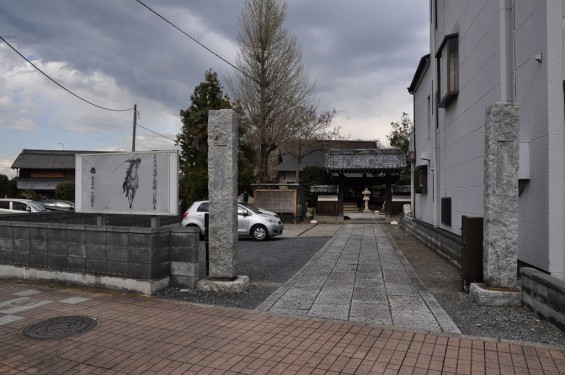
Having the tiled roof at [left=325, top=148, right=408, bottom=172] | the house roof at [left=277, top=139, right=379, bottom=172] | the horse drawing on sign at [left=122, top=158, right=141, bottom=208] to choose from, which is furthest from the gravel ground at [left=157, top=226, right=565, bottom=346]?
the house roof at [left=277, top=139, right=379, bottom=172]

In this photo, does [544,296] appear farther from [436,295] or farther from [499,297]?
[436,295]

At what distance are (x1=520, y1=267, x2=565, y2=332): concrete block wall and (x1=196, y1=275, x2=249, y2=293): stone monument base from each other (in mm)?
4223

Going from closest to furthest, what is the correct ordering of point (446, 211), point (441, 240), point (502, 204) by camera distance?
point (502, 204)
point (441, 240)
point (446, 211)

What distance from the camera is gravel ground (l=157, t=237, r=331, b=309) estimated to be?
6.27m

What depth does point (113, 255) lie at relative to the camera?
21.9 feet

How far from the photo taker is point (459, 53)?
10.7 m

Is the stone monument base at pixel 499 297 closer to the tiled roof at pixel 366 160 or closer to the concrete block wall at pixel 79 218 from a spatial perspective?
the concrete block wall at pixel 79 218

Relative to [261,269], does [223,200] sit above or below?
above

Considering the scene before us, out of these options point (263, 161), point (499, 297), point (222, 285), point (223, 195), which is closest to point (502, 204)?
point (499, 297)

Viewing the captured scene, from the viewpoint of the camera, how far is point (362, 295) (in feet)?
21.4

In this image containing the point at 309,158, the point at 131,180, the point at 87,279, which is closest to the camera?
the point at 87,279

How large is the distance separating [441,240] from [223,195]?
269 inches

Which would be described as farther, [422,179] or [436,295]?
[422,179]

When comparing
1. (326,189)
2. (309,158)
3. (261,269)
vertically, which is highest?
(309,158)
